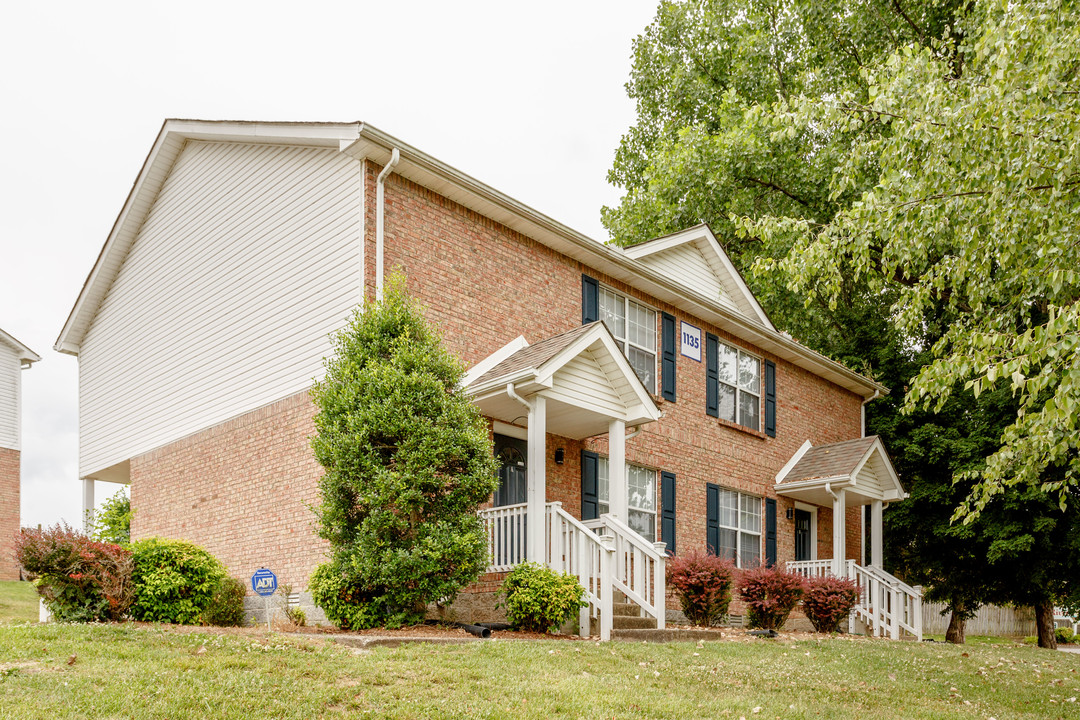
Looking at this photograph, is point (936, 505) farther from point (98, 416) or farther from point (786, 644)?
point (98, 416)

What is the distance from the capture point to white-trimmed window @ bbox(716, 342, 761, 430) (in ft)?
58.7

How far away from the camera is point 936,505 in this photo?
2048cm

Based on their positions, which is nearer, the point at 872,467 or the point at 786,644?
the point at 786,644

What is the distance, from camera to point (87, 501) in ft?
59.1

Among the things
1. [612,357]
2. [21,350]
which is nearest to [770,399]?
[612,357]

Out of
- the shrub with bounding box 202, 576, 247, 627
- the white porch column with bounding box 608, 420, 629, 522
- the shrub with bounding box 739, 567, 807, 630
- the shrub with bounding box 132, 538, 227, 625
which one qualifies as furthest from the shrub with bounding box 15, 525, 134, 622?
the shrub with bounding box 739, 567, 807, 630

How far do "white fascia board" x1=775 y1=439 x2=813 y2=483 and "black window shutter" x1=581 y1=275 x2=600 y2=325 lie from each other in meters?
6.37

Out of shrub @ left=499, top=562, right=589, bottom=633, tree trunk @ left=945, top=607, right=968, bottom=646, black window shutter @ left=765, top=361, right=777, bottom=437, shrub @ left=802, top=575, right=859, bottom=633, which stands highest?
black window shutter @ left=765, top=361, right=777, bottom=437

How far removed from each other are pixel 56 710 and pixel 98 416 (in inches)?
542

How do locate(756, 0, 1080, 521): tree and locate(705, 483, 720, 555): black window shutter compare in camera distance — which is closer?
locate(756, 0, 1080, 521): tree

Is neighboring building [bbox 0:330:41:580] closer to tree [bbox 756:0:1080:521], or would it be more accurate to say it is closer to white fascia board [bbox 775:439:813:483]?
white fascia board [bbox 775:439:813:483]

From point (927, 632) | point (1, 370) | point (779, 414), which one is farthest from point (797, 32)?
point (1, 370)

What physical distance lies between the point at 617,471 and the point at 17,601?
13.7m

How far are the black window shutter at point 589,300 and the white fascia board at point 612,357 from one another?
2.50 meters
